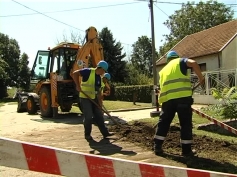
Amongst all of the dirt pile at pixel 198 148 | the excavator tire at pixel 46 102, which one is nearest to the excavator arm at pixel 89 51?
the excavator tire at pixel 46 102

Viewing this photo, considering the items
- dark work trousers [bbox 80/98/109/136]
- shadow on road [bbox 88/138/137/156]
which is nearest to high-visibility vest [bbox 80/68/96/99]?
dark work trousers [bbox 80/98/109/136]

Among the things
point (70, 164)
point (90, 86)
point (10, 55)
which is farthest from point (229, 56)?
point (10, 55)

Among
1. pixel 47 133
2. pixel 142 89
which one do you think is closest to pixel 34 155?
pixel 47 133

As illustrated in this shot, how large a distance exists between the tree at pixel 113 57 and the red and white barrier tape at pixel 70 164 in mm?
33757

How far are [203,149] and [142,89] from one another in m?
21.7

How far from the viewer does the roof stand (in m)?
24.5

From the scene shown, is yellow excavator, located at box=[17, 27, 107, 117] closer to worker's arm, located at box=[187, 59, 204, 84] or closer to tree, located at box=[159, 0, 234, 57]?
worker's arm, located at box=[187, 59, 204, 84]

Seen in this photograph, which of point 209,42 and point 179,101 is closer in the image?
point 179,101

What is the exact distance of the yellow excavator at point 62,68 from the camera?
11516mm

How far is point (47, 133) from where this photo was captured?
8.20 meters

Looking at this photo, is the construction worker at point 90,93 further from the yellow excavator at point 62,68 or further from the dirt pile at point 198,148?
the yellow excavator at point 62,68

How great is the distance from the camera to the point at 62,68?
1263 cm

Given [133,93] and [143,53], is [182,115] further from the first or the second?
[143,53]

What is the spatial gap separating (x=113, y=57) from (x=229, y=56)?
1577 centimetres
